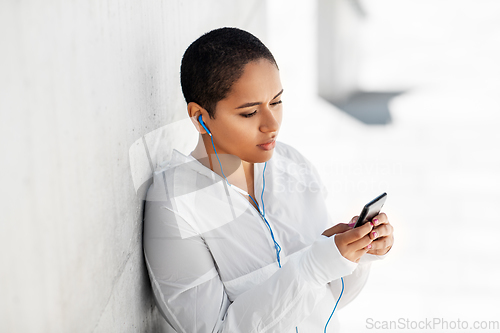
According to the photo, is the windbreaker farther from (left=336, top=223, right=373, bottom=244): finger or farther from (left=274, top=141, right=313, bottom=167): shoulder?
(left=274, top=141, right=313, bottom=167): shoulder

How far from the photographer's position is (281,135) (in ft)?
8.73

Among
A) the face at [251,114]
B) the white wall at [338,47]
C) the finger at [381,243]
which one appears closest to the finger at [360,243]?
the finger at [381,243]

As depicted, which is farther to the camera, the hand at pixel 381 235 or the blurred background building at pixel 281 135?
the hand at pixel 381 235

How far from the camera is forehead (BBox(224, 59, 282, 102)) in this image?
31.2 inches

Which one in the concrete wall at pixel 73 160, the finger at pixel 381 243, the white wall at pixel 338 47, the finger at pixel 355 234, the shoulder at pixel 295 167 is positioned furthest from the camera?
the white wall at pixel 338 47

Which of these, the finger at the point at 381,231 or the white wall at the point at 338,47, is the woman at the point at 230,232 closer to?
the finger at the point at 381,231

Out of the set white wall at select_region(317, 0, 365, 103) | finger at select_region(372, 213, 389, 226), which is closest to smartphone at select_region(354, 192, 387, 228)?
finger at select_region(372, 213, 389, 226)

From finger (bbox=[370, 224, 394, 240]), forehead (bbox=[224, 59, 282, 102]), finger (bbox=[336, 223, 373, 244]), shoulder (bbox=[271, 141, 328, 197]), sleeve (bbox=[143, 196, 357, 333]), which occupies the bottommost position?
sleeve (bbox=[143, 196, 357, 333])

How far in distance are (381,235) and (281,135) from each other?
1859 millimetres

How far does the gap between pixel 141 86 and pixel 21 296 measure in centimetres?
48

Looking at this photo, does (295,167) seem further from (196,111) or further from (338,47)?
(338,47)

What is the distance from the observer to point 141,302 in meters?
0.82

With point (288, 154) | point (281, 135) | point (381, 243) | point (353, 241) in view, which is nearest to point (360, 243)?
point (353, 241)

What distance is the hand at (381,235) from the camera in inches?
32.1
